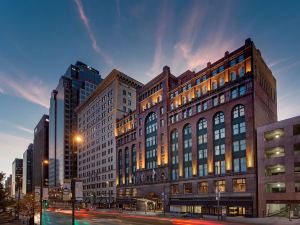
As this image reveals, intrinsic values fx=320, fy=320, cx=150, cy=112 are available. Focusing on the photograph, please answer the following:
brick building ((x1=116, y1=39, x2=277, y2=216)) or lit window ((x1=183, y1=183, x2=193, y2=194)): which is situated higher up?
brick building ((x1=116, y1=39, x2=277, y2=216))

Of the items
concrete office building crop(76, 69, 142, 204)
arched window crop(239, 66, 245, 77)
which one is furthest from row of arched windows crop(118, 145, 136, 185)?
arched window crop(239, 66, 245, 77)

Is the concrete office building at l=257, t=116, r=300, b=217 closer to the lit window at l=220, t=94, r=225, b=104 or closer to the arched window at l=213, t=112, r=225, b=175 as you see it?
the arched window at l=213, t=112, r=225, b=175

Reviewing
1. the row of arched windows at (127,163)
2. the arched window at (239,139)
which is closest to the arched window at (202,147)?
the arched window at (239,139)

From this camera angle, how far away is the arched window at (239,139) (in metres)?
65.9

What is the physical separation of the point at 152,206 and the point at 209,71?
139 feet

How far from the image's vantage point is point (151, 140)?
97.4m

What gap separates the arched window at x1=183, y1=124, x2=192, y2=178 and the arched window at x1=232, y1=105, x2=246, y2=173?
14914 millimetres

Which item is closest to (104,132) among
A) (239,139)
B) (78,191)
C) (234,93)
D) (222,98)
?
(222,98)

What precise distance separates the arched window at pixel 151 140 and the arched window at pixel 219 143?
2600cm

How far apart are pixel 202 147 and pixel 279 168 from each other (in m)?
20.1

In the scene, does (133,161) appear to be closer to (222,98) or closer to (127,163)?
(127,163)

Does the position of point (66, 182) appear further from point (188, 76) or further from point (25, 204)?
point (188, 76)

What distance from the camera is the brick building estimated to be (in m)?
65.6

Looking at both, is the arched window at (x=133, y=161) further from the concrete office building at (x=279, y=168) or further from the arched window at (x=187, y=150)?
the concrete office building at (x=279, y=168)
